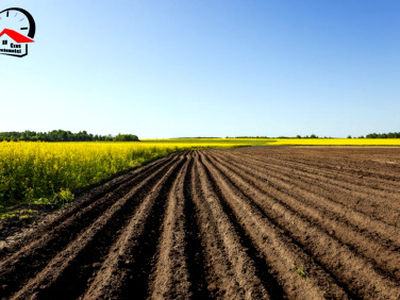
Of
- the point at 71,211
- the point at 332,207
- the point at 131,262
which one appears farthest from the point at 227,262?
the point at 71,211

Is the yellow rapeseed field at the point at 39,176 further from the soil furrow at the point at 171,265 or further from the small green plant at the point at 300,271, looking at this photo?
the small green plant at the point at 300,271

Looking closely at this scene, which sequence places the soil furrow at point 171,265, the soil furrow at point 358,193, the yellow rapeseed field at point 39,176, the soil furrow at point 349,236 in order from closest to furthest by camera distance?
the soil furrow at point 171,265 < the soil furrow at point 349,236 < the soil furrow at point 358,193 < the yellow rapeseed field at point 39,176

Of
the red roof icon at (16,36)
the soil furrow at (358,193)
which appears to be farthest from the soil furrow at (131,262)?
the red roof icon at (16,36)

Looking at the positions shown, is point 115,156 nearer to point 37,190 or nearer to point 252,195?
point 37,190

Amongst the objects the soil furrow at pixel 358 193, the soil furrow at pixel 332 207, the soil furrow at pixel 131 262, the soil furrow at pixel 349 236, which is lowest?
the soil furrow at pixel 131 262

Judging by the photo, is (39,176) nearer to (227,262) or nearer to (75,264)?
(75,264)

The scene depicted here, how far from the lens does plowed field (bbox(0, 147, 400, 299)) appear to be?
10.6ft

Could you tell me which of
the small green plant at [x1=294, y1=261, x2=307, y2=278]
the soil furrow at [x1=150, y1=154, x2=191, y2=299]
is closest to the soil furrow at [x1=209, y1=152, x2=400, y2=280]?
the small green plant at [x1=294, y1=261, x2=307, y2=278]

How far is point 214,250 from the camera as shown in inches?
171

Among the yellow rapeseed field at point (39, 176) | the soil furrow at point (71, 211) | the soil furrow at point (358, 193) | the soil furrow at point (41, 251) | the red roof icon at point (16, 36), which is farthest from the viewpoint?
the red roof icon at point (16, 36)

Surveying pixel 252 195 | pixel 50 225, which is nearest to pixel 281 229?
pixel 252 195

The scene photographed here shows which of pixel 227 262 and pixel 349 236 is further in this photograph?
pixel 349 236

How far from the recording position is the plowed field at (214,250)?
127 inches

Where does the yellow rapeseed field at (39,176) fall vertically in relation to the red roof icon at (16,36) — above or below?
below
